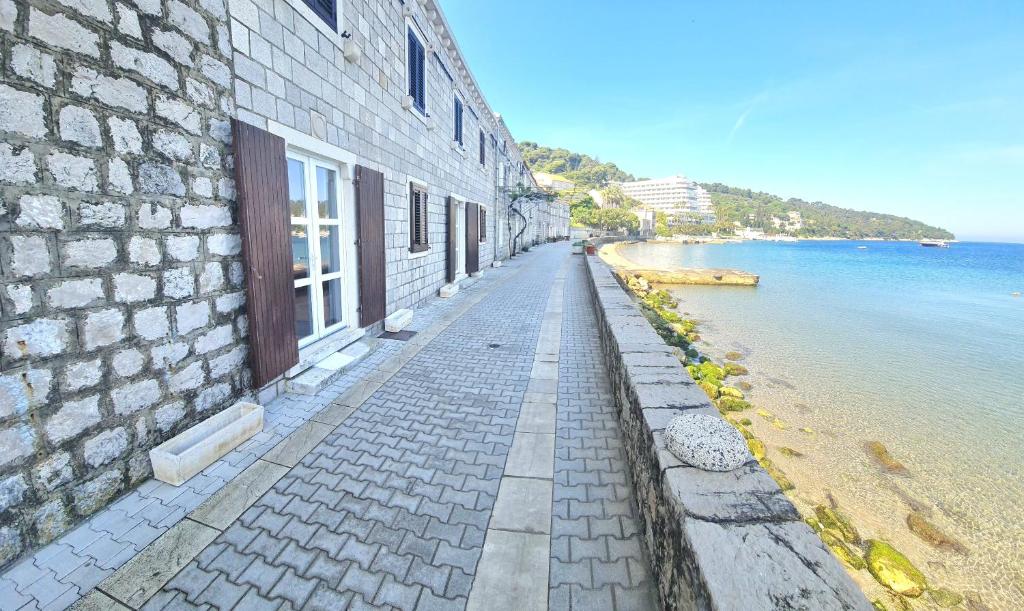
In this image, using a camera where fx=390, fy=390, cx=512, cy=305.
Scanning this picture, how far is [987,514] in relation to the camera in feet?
14.6

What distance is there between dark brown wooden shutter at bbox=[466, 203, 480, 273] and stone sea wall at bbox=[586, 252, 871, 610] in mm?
9695

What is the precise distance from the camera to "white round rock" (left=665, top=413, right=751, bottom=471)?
1849 millimetres

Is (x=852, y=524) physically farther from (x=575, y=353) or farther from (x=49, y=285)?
(x=49, y=285)

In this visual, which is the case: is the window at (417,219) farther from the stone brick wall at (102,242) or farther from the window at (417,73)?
the stone brick wall at (102,242)

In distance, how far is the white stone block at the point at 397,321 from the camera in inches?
241

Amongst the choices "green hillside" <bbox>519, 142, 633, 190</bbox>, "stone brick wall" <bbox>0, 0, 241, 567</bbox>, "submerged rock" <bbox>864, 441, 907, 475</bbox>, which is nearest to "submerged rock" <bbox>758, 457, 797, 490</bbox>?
"submerged rock" <bbox>864, 441, 907, 475</bbox>

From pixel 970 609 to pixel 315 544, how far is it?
5.32 meters

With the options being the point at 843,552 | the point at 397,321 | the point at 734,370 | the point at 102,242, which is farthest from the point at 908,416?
the point at 102,242

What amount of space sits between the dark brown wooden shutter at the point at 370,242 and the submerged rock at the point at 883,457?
24.3ft

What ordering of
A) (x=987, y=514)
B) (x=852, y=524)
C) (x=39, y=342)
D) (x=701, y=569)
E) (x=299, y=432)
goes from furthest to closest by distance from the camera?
1. (x=987, y=514)
2. (x=852, y=524)
3. (x=299, y=432)
4. (x=39, y=342)
5. (x=701, y=569)

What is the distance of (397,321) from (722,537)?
5.43 metres

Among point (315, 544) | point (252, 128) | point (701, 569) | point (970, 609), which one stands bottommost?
point (970, 609)

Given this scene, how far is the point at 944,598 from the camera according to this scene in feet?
11.0

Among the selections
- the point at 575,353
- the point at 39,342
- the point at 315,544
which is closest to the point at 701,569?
the point at 315,544
